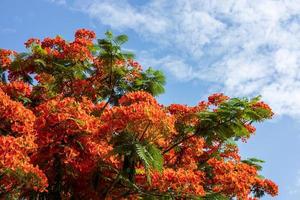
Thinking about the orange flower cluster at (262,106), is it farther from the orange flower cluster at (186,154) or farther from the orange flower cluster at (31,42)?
the orange flower cluster at (31,42)

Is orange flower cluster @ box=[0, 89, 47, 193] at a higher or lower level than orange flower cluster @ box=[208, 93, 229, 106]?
lower

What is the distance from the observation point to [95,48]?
18266 millimetres

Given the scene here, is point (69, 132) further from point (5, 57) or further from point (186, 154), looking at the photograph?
point (5, 57)

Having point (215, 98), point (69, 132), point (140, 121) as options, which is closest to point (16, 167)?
point (69, 132)

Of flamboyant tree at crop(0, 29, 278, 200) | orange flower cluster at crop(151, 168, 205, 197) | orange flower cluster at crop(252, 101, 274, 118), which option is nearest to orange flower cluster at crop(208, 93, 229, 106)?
flamboyant tree at crop(0, 29, 278, 200)

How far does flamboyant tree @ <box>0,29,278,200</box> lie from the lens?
13359mm

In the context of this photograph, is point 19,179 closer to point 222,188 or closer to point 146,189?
point 146,189

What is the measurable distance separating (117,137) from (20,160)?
3.19 m

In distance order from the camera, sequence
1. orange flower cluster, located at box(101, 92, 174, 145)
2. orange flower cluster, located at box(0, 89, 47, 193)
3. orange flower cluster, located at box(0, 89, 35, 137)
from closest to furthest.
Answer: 1. orange flower cluster, located at box(0, 89, 47, 193)
2. orange flower cluster, located at box(0, 89, 35, 137)
3. orange flower cluster, located at box(101, 92, 174, 145)

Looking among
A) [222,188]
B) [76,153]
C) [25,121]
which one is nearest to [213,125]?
[222,188]

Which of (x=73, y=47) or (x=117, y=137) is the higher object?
(x=73, y=47)

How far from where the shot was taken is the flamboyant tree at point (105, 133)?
13.4 metres

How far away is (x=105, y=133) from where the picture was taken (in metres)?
14.2

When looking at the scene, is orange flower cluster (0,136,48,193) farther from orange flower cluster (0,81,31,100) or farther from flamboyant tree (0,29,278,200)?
orange flower cluster (0,81,31,100)
